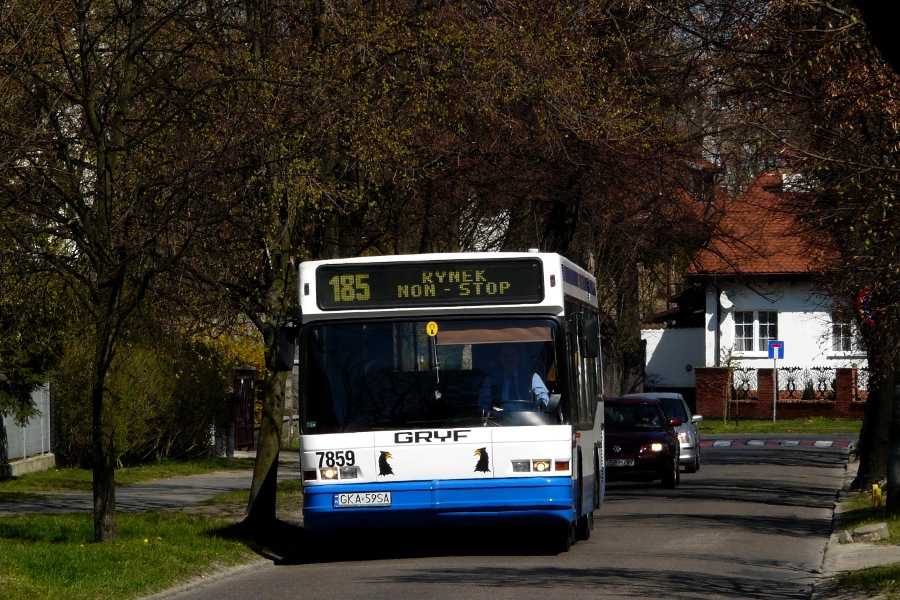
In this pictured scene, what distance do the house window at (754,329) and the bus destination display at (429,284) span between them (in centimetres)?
4904

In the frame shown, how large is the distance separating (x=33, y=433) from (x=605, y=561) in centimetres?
1738

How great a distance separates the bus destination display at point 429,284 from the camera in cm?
1483

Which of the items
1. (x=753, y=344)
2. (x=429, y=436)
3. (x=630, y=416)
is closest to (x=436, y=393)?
(x=429, y=436)

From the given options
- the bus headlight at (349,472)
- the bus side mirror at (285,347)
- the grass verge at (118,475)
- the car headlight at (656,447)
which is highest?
the bus side mirror at (285,347)

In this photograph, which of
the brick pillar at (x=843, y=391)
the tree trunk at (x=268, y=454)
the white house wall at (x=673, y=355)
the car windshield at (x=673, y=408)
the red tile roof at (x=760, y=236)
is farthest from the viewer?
the white house wall at (x=673, y=355)

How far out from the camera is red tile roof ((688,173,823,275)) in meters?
20.7

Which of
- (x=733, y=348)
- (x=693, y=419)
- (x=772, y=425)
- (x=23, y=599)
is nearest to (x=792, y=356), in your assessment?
→ (x=733, y=348)

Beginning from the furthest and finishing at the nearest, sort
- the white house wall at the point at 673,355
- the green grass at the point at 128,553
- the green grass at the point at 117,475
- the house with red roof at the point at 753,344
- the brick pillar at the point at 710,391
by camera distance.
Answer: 1. the white house wall at the point at 673,355
2. the brick pillar at the point at 710,391
3. the house with red roof at the point at 753,344
4. the green grass at the point at 117,475
5. the green grass at the point at 128,553

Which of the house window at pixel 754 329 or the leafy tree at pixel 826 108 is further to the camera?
the house window at pixel 754 329

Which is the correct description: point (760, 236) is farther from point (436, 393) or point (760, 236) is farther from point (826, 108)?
point (436, 393)

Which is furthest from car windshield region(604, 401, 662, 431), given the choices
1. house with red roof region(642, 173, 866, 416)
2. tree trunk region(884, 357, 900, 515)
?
house with red roof region(642, 173, 866, 416)

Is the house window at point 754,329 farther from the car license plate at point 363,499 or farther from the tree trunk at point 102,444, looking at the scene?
the tree trunk at point 102,444

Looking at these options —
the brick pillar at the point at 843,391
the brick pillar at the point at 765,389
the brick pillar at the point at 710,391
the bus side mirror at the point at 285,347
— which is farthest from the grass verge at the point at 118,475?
the brick pillar at the point at 843,391

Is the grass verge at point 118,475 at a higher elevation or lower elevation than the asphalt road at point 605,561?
higher
